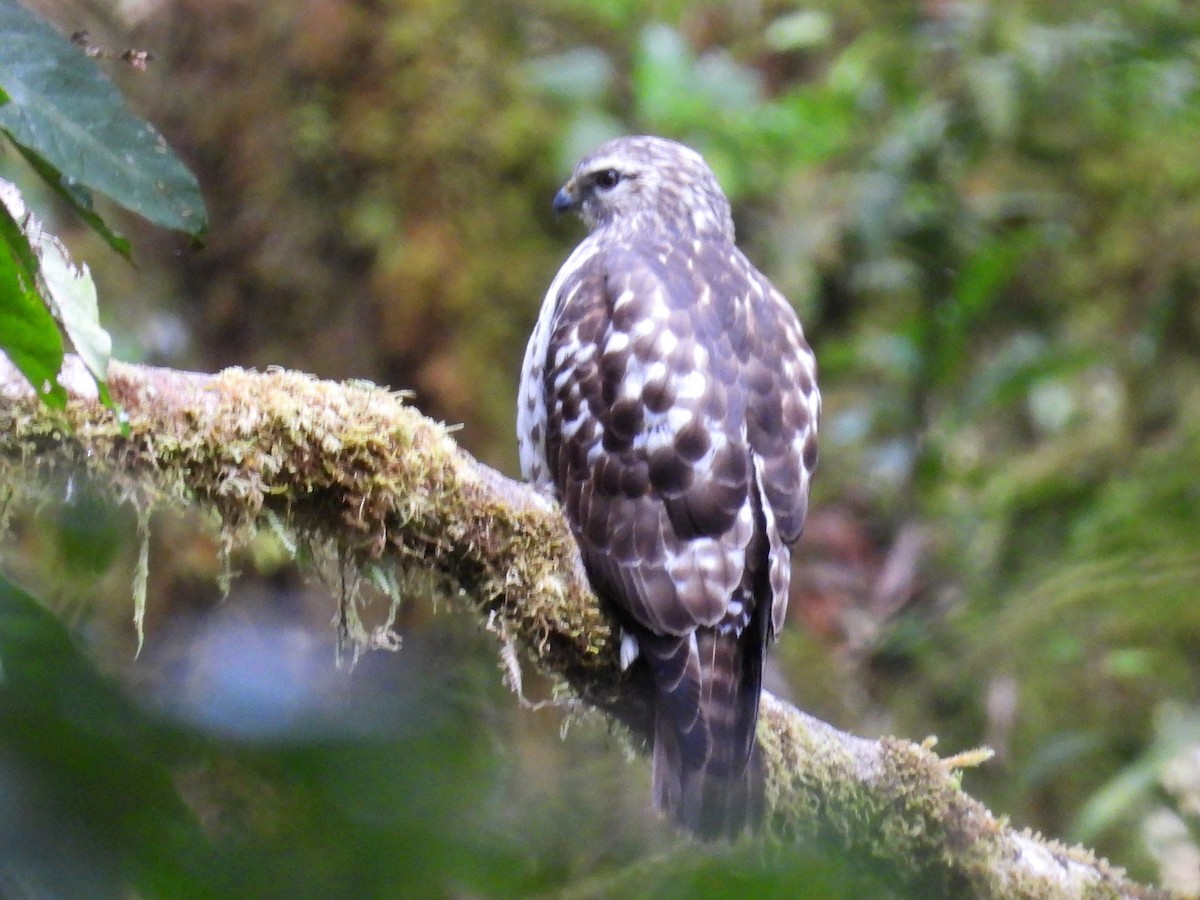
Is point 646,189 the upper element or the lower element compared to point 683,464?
upper

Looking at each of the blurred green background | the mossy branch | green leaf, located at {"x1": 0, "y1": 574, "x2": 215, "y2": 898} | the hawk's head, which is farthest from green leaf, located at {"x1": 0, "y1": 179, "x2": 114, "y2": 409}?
the hawk's head

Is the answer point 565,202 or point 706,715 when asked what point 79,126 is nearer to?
point 706,715

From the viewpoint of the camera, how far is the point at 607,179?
4406 mm

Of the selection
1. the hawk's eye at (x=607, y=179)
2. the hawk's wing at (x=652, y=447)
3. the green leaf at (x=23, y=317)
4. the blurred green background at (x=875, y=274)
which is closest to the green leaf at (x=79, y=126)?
the green leaf at (x=23, y=317)

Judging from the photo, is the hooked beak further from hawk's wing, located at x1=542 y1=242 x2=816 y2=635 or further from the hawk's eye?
hawk's wing, located at x1=542 y1=242 x2=816 y2=635

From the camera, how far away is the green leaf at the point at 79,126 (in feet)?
4.00

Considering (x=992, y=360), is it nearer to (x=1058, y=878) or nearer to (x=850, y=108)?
(x=850, y=108)

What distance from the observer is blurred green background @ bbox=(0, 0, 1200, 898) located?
526 cm

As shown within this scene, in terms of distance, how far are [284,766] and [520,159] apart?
5.21 meters

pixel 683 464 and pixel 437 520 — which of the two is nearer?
pixel 437 520

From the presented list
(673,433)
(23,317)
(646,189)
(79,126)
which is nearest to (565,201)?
(646,189)

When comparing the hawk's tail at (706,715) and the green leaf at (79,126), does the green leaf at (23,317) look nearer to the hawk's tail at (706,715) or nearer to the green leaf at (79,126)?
the green leaf at (79,126)

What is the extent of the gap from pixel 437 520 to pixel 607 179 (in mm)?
2173

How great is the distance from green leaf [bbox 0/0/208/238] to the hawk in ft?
4.41
